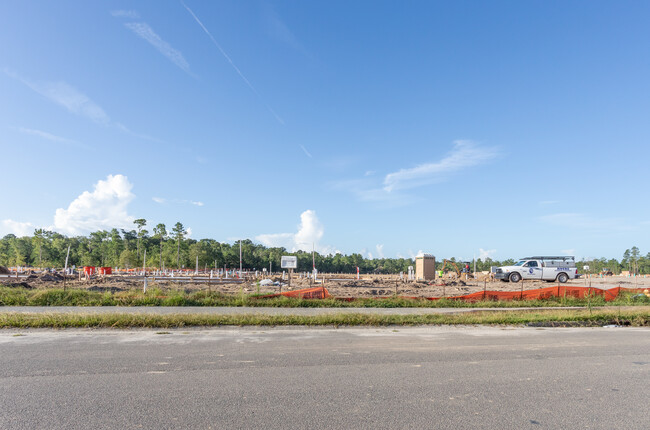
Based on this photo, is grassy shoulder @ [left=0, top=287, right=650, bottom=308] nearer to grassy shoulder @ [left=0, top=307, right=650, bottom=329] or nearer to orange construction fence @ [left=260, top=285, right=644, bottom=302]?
orange construction fence @ [left=260, top=285, right=644, bottom=302]

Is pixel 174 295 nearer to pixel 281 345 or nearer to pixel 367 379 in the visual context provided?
pixel 281 345

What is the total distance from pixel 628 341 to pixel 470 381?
718 centimetres

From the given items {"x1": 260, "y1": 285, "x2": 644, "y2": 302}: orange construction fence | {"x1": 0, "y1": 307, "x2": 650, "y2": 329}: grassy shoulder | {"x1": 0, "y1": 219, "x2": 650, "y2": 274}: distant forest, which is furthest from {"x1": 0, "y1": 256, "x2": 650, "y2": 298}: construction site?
{"x1": 0, "y1": 219, "x2": 650, "y2": 274}: distant forest

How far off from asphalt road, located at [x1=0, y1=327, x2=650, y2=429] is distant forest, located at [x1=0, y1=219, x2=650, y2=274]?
6564 centimetres

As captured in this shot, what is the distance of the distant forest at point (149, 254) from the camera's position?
Result: 86.9 metres

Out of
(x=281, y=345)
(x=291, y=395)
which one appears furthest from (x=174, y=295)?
(x=291, y=395)

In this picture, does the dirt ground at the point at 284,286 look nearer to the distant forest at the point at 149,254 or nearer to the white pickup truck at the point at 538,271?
the white pickup truck at the point at 538,271

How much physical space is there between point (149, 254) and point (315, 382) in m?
108

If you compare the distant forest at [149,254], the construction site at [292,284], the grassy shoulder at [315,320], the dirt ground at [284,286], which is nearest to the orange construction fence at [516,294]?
the construction site at [292,284]

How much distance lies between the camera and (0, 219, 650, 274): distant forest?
86.9 m

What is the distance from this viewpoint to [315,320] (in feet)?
41.9

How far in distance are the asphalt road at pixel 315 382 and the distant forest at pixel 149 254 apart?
215 feet

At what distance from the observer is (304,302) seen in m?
17.3

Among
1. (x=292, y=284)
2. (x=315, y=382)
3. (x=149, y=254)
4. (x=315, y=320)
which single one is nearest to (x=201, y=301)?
(x=315, y=320)
